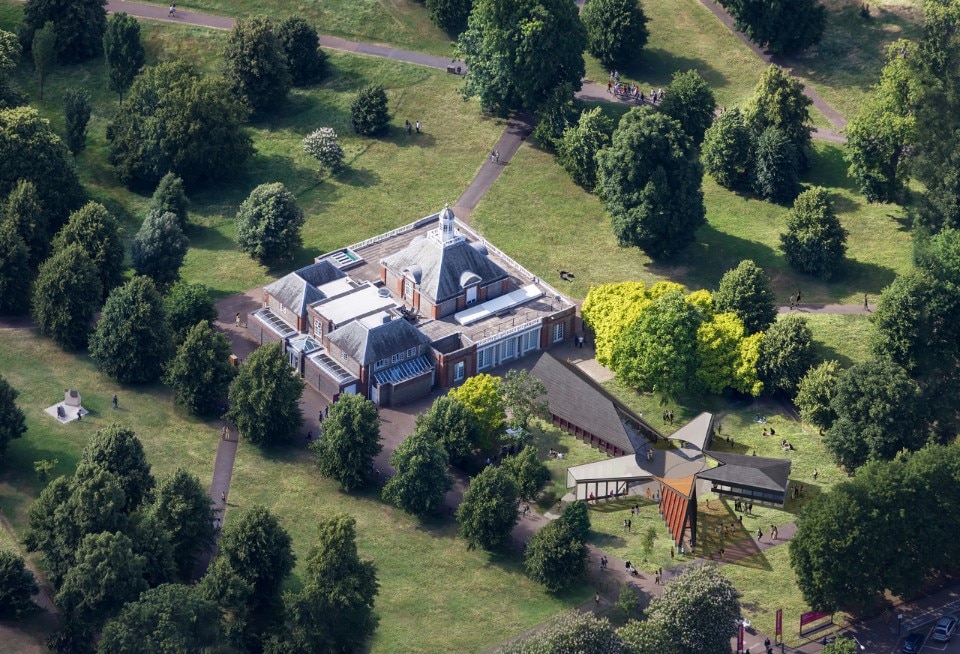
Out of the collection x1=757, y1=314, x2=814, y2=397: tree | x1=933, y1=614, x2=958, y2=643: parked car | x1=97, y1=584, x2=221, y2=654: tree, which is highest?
x1=757, y1=314, x2=814, y2=397: tree

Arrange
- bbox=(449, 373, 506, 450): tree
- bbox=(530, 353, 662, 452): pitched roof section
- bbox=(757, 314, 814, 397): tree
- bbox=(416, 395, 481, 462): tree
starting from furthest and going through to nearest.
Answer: bbox=(757, 314, 814, 397): tree
bbox=(530, 353, 662, 452): pitched roof section
bbox=(449, 373, 506, 450): tree
bbox=(416, 395, 481, 462): tree

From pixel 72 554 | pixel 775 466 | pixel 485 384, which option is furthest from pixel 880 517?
pixel 72 554

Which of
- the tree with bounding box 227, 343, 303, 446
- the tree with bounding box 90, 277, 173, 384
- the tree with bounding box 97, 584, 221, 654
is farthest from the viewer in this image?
the tree with bounding box 90, 277, 173, 384

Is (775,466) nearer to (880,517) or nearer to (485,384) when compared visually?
(880,517)

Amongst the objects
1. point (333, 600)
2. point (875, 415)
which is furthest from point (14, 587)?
point (875, 415)

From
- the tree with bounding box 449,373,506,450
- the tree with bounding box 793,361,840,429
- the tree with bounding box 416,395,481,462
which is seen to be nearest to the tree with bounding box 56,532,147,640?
the tree with bounding box 416,395,481,462

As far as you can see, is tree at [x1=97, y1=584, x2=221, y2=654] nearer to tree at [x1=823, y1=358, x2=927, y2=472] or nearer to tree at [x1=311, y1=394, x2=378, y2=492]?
tree at [x1=311, y1=394, x2=378, y2=492]

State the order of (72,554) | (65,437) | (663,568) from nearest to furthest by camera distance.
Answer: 1. (72,554)
2. (663,568)
3. (65,437)
